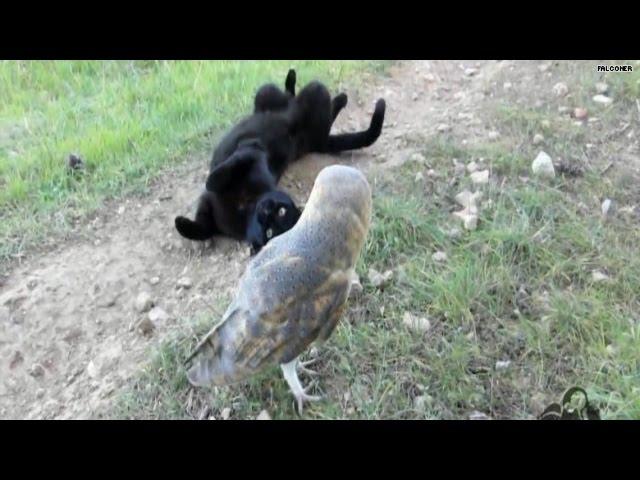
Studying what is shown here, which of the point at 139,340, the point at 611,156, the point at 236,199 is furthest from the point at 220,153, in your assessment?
the point at 611,156

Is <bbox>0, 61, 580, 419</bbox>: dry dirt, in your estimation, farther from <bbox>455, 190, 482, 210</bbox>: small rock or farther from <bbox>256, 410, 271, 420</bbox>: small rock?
<bbox>256, 410, 271, 420</bbox>: small rock

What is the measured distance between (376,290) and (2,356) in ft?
5.32

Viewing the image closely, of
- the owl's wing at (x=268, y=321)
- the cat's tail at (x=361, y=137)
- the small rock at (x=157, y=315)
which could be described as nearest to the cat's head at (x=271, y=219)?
the small rock at (x=157, y=315)

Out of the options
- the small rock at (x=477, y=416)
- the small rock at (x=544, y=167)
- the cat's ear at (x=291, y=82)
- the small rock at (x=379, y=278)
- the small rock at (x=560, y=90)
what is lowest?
the small rock at (x=477, y=416)

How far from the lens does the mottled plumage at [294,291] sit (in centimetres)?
248

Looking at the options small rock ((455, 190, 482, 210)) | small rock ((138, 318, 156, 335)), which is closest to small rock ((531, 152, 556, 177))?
small rock ((455, 190, 482, 210))

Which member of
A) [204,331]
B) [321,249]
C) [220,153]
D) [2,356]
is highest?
[321,249]

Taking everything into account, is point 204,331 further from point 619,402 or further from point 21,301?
point 619,402

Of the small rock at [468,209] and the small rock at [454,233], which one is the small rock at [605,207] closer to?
the small rock at [468,209]

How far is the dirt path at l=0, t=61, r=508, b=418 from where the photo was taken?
3139 mm

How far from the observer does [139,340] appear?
3.23 metres

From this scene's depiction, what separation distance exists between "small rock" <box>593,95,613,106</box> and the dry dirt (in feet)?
2.14

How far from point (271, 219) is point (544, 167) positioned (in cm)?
140

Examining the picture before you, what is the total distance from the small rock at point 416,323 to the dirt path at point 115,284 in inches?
31.4
